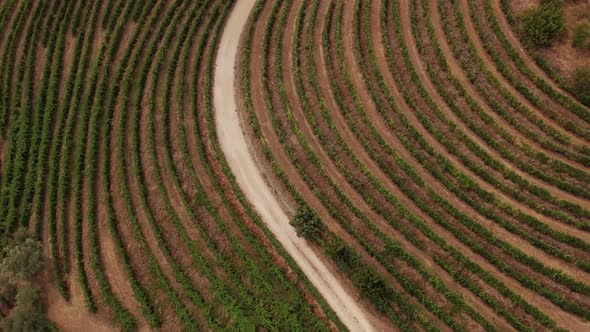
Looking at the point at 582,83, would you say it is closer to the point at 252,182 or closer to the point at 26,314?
the point at 252,182

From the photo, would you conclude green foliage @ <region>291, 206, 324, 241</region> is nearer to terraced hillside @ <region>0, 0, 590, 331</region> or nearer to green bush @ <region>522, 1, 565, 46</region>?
terraced hillside @ <region>0, 0, 590, 331</region>

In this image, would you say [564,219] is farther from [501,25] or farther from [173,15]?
[173,15]

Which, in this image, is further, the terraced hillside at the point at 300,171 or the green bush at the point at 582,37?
the green bush at the point at 582,37

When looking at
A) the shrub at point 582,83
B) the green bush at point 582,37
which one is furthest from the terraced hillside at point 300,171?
the green bush at point 582,37

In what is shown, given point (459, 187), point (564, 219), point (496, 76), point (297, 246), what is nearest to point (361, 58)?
point (496, 76)

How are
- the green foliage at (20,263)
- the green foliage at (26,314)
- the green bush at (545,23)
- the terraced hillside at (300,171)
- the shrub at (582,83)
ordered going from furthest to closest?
the green bush at (545,23), the shrub at (582,83), the green foliage at (20,263), the green foliage at (26,314), the terraced hillside at (300,171)

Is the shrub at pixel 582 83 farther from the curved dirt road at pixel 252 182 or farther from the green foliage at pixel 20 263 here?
the green foliage at pixel 20 263
